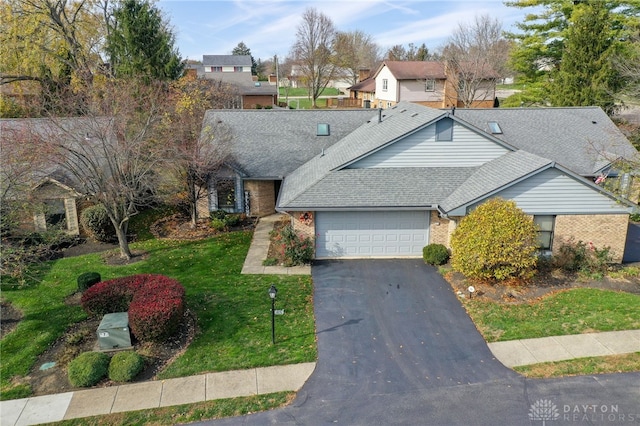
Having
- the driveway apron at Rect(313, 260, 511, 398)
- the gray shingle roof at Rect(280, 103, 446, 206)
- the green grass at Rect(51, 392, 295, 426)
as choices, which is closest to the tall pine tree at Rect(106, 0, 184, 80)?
the gray shingle roof at Rect(280, 103, 446, 206)

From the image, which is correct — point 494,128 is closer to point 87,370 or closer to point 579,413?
point 579,413

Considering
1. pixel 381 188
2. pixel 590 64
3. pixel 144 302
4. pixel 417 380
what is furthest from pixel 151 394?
pixel 590 64

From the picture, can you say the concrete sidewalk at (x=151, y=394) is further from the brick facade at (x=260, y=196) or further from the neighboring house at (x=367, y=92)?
the neighboring house at (x=367, y=92)

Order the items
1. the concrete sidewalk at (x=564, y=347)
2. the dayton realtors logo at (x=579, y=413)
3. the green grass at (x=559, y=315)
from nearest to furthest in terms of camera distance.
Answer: the dayton realtors logo at (x=579, y=413), the concrete sidewalk at (x=564, y=347), the green grass at (x=559, y=315)

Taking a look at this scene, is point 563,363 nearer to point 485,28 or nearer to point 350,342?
point 350,342

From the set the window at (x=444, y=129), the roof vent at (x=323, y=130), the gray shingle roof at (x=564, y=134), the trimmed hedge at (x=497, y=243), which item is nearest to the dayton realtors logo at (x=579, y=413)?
the trimmed hedge at (x=497, y=243)

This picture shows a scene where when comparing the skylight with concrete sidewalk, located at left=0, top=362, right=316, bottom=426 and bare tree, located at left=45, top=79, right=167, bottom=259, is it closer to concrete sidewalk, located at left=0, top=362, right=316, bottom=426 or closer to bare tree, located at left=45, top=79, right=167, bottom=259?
bare tree, located at left=45, top=79, right=167, bottom=259

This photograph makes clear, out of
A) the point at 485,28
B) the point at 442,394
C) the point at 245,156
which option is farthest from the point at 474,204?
the point at 485,28
